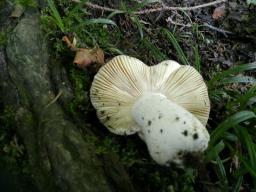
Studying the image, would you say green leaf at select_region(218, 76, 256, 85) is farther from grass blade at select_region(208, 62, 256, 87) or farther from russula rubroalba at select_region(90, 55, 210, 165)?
russula rubroalba at select_region(90, 55, 210, 165)

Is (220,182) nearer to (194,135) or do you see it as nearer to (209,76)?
(194,135)

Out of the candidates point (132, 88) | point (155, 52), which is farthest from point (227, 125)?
point (155, 52)

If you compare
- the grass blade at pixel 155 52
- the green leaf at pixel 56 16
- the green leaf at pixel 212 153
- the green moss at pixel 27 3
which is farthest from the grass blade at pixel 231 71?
the green moss at pixel 27 3

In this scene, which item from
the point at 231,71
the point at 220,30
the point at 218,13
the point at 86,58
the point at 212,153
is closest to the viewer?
the point at 212,153

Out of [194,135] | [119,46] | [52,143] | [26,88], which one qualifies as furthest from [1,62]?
[194,135]

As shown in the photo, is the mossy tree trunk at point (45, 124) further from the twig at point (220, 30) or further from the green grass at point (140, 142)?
the twig at point (220, 30)

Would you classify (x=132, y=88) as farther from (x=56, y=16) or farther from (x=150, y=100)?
(x=56, y=16)

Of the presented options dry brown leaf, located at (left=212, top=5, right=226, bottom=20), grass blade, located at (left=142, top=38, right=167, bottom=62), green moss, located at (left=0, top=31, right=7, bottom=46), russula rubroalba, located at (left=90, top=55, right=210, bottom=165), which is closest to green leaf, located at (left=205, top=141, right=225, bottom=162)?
russula rubroalba, located at (left=90, top=55, right=210, bottom=165)
